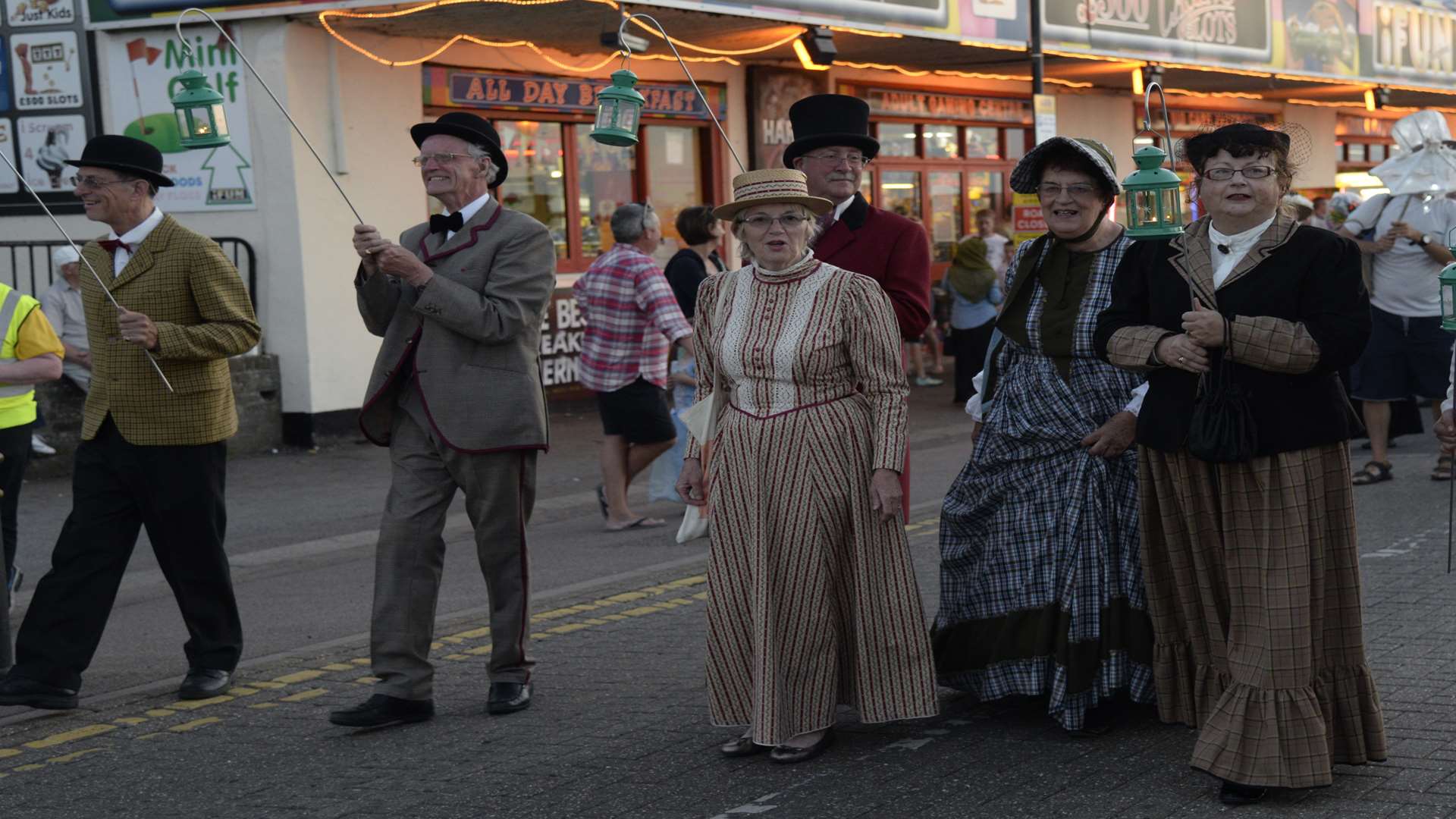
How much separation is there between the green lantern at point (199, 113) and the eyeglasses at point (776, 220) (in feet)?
6.28

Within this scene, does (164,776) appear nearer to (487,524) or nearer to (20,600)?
(487,524)

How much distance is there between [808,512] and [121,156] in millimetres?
2825

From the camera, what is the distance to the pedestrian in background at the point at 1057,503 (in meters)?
5.29

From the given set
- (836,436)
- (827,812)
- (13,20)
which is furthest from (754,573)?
(13,20)

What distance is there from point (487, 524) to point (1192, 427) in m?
2.41

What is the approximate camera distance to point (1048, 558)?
5.36 metres

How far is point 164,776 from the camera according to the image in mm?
5398

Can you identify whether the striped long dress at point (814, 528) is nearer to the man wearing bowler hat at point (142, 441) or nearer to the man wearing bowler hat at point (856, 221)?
the man wearing bowler hat at point (856, 221)

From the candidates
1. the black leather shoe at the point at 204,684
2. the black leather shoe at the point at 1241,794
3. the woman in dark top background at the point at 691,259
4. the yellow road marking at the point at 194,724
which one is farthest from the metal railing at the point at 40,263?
the black leather shoe at the point at 1241,794

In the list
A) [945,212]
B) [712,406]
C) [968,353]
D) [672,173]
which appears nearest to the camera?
[712,406]

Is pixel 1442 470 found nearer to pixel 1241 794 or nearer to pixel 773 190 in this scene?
pixel 1241 794

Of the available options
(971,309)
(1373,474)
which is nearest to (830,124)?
(1373,474)

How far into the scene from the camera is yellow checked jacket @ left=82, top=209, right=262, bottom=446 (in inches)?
248

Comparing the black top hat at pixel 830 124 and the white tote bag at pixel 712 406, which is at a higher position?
the black top hat at pixel 830 124
